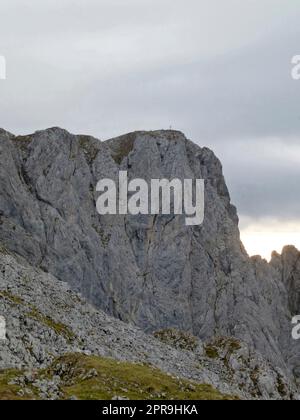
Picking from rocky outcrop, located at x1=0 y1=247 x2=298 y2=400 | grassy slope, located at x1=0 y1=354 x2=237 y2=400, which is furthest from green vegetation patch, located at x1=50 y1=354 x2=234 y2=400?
rocky outcrop, located at x1=0 y1=247 x2=298 y2=400

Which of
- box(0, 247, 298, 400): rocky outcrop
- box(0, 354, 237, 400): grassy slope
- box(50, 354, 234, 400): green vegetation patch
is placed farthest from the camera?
box(0, 247, 298, 400): rocky outcrop

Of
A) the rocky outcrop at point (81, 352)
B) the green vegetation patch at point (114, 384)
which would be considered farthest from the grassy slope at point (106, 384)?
the rocky outcrop at point (81, 352)

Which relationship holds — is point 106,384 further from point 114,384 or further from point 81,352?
point 81,352

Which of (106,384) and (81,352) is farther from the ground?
(81,352)

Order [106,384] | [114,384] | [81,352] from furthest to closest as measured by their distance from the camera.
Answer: [81,352] → [114,384] → [106,384]

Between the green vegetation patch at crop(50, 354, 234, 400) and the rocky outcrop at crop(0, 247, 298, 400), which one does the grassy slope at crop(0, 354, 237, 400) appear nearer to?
the green vegetation patch at crop(50, 354, 234, 400)

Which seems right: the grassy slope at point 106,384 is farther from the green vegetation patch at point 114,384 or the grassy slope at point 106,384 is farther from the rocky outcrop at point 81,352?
the rocky outcrop at point 81,352

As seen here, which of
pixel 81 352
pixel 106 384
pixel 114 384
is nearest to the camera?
pixel 106 384

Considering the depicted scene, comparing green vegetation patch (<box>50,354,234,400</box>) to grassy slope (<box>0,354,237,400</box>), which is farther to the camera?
green vegetation patch (<box>50,354,234,400</box>)

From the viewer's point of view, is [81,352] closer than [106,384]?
No

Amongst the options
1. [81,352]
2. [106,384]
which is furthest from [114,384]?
[81,352]
